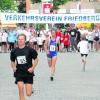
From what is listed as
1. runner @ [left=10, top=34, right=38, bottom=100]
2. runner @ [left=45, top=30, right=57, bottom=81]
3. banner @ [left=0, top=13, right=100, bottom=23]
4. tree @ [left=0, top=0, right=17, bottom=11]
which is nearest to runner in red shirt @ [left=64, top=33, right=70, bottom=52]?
banner @ [left=0, top=13, right=100, bottom=23]

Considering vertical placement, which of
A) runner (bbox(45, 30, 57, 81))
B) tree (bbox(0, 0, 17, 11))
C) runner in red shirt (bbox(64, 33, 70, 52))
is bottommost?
tree (bbox(0, 0, 17, 11))

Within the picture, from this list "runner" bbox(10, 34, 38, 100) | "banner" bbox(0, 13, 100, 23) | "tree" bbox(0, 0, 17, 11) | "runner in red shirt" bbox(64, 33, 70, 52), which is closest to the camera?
"runner" bbox(10, 34, 38, 100)

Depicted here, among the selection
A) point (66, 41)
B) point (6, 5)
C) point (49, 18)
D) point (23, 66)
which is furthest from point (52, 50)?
point (6, 5)

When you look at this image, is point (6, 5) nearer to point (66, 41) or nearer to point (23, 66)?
point (66, 41)

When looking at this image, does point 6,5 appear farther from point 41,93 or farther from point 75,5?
point 41,93

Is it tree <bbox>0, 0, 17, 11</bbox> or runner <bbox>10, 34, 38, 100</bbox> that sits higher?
runner <bbox>10, 34, 38, 100</bbox>

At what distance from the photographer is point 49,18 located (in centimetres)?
3994

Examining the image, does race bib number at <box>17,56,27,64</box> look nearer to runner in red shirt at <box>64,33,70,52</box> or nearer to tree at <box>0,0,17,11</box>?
runner in red shirt at <box>64,33,70,52</box>

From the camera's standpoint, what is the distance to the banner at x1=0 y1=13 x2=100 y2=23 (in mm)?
39969

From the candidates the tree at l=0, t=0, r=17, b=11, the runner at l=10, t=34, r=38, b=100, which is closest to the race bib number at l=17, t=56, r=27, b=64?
the runner at l=10, t=34, r=38, b=100

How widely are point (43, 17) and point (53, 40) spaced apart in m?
18.4

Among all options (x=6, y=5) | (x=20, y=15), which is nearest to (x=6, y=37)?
(x=20, y=15)

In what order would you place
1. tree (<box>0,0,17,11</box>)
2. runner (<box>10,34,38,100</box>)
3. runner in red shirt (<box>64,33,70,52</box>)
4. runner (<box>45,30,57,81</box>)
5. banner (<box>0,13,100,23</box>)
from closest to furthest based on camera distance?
runner (<box>10,34,38,100</box>) → runner (<box>45,30,57,81</box>) → runner in red shirt (<box>64,33,70,52</box>) → banner (<box>0,13,100,23</box>) → tree (<box>0,0,17,11</box>)

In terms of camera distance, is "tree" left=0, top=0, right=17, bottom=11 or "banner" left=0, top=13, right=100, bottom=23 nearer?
"banner" left=0, top=13, right=100, bottom=23
